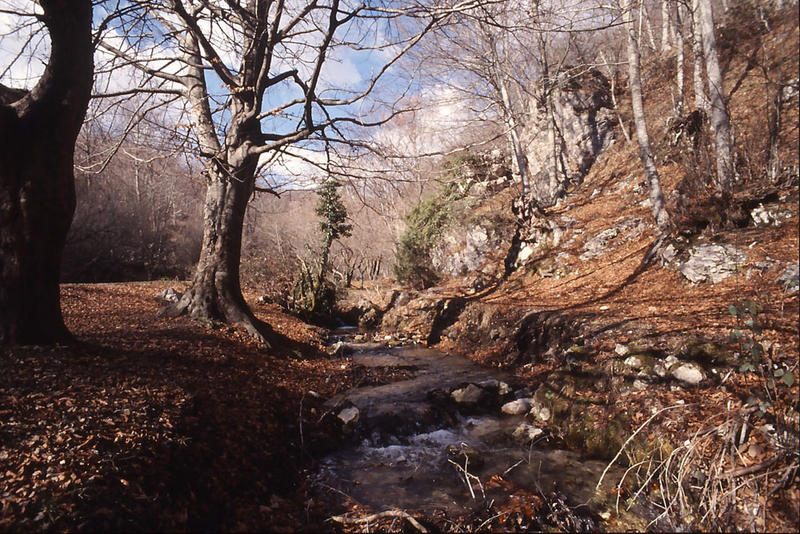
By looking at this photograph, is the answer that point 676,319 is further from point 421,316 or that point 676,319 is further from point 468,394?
point 421,316

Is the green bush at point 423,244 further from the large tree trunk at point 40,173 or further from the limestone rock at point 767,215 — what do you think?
the large tree trunk at point 40,173

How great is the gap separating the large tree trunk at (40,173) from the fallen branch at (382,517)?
3.58m

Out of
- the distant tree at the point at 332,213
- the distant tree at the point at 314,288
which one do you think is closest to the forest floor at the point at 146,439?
the distant tree at the point at 314,288

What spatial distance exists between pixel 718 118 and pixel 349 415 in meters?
8.26

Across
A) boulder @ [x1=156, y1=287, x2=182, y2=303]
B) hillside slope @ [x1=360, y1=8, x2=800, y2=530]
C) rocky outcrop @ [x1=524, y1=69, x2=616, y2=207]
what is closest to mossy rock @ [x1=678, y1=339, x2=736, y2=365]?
hillside slope @ [x1=360, y1=8, x2=800, y2=530]

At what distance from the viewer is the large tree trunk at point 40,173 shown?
3805mm

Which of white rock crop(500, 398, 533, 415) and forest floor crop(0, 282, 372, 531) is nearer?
forest floor crop(0, 282, 372, 531)

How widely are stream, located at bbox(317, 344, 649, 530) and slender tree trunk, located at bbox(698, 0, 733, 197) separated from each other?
16.2 feet

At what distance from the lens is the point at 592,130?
14758 mm

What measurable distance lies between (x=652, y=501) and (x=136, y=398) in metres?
4.26

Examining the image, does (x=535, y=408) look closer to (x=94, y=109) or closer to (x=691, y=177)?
(x=691, y=177)

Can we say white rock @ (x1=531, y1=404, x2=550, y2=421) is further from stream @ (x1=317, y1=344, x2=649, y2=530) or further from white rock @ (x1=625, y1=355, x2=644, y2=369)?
white rock @ (x1=625, y1=355, x2=644, y2=369)

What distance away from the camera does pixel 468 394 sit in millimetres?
5477

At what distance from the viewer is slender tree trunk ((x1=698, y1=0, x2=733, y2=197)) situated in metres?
6.58
